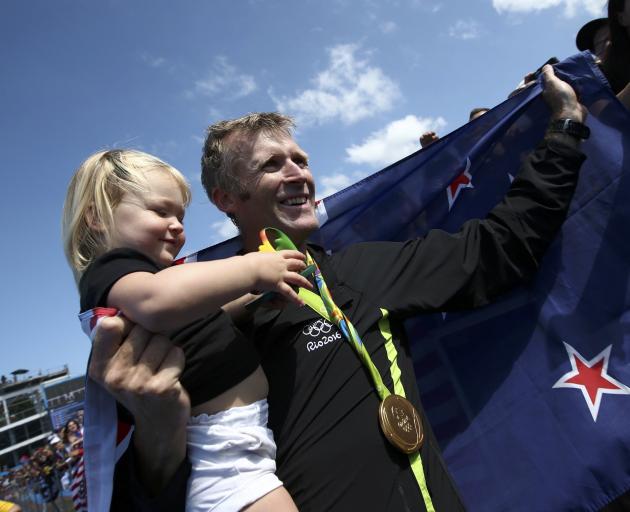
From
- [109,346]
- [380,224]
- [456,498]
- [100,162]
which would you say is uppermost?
[100,162]

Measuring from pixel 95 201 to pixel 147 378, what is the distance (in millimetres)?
850

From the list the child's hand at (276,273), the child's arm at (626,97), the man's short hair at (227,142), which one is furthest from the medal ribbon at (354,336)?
the child's arm at (626,97)

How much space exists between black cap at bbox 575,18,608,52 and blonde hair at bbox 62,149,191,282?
3.14m

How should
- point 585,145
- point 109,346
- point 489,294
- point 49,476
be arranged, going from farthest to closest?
1. point 49,476
2. point 585,145
3. point 489,294
4. point 109,346

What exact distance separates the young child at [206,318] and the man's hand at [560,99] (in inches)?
68.0

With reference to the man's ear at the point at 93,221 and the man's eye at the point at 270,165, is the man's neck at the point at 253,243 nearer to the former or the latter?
the man's eye at the point at 270,165

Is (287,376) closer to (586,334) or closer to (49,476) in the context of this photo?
(586,334)

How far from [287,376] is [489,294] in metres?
1.09

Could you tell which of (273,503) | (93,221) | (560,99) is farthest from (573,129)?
(93,221)

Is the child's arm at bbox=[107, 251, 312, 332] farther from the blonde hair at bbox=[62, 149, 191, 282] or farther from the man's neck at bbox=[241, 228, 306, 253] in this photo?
the man's neck at bbox=[241, 228, 306, 253]

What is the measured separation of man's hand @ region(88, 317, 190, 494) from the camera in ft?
4.22

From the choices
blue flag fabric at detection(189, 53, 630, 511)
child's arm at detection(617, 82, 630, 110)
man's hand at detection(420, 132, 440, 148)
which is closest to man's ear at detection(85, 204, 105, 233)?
blue flag fabric at detection(189, 53, 630, 511)

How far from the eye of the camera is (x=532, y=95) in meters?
2.52

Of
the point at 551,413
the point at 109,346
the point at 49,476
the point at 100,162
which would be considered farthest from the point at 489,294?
the point at 49,476
